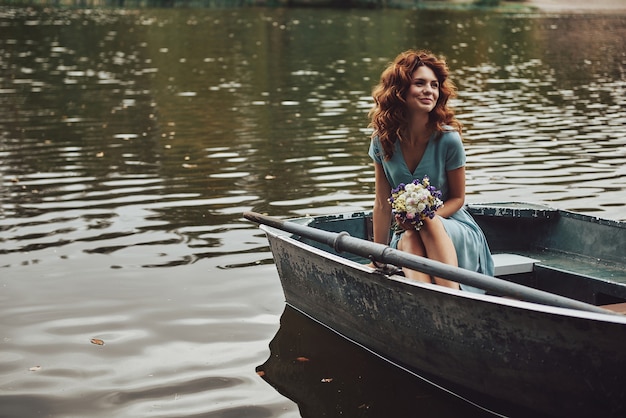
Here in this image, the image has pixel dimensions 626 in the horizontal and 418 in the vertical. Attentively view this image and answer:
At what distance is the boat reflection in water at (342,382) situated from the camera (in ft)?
17.9

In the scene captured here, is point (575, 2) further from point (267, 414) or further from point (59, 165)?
point (267, 414)

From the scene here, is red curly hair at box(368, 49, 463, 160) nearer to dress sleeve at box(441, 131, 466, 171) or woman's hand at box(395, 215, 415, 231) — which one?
dress sleeve at box(441, 131, 466, 171)

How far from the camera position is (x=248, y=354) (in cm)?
634

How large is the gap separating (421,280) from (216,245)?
3.43m

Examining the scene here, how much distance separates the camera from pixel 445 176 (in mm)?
6172

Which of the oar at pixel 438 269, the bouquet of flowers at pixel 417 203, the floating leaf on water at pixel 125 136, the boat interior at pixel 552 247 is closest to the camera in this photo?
the oar at pixel 438 269

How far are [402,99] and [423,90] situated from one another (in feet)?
0.46

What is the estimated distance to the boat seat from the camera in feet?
22.2

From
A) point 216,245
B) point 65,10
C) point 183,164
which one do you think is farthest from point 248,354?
point 65,10

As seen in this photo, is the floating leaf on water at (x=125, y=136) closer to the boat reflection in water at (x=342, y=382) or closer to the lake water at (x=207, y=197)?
the lake water at (x=207, y=197)

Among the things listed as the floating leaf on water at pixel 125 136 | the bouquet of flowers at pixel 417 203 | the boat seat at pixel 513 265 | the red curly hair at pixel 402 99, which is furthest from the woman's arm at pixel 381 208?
the floating leaf on water at pixel 125 136

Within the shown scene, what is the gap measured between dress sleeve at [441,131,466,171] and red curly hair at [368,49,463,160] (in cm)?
6

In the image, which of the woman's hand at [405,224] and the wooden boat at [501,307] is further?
the woman's hand at [405,224]

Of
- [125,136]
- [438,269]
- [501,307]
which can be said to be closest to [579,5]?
[125,136]
